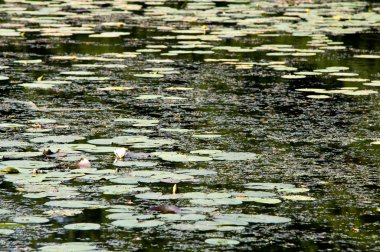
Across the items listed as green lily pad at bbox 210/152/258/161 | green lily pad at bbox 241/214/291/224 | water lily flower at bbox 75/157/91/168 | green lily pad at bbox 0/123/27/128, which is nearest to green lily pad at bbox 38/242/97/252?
green lily pad at bbox 241/214/291/224

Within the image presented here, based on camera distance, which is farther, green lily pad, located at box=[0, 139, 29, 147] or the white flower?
green lily pad, located at box=[0, 139, 29, 147]

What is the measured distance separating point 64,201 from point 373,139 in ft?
6.47

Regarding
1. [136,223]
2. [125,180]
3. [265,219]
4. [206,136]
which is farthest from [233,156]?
[136,223]

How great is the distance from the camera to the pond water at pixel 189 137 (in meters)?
3.78

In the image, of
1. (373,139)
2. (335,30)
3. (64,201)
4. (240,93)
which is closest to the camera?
(64,201)

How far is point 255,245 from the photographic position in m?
3.57

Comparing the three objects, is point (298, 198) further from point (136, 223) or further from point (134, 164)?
point (134, 164)

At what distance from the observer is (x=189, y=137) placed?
17.7 ft

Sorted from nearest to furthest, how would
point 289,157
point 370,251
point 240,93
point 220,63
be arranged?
1. point 370,251
2. point 289,157
3. point 240,93
4. point 220,63

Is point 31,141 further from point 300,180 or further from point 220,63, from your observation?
point 220,63

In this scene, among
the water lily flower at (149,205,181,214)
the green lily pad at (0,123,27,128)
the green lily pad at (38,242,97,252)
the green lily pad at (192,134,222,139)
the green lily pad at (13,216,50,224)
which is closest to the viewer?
the green lily pad at (38,242,97,252)

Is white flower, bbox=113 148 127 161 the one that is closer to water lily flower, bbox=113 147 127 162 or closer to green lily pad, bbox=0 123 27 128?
water lily flower, bbox=113 147 127 162

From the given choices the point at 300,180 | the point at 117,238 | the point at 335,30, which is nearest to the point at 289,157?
the point at 300,180

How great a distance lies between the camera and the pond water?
149 inches
